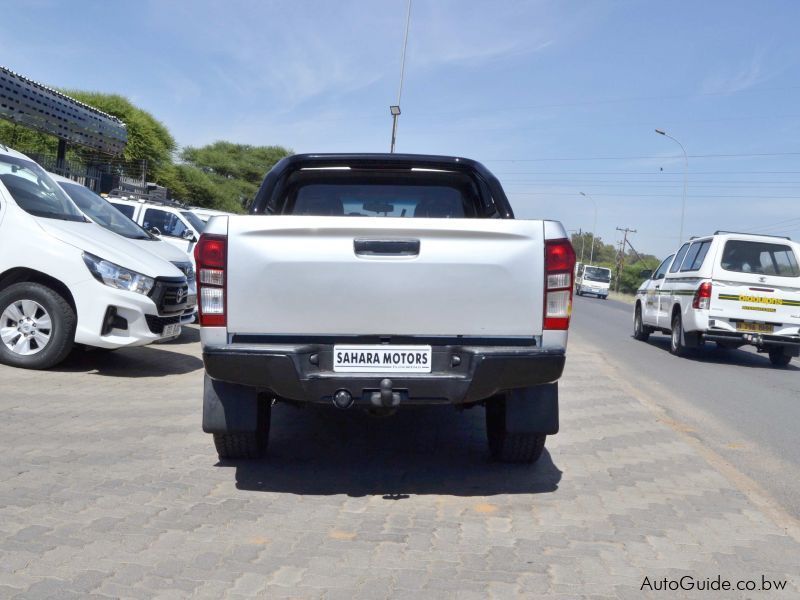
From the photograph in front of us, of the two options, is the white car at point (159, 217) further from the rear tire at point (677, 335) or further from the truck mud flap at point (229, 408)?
the truck mud flap at point (229, 408)

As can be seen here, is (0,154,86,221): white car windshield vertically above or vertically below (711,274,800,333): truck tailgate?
above

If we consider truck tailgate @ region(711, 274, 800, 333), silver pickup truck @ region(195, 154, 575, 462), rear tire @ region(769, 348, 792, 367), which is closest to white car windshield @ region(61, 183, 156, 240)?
silver pickup truck @ region(195, 154, 575, 462)

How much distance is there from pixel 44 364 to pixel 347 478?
397 centimetres

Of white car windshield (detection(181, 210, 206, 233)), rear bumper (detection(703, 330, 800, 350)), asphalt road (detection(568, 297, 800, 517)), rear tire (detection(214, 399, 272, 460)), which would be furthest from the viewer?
white car windshield (detection(181, 210, 206, 233))

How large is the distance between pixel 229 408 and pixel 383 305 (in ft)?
3.59

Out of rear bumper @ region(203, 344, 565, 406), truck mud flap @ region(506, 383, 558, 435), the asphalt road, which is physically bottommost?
the asphalt road

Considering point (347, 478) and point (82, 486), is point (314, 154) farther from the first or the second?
point (82, 486)

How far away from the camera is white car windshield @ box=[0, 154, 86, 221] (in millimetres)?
8109

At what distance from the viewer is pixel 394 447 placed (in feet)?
19.1

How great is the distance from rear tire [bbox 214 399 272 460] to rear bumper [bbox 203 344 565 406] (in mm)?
658

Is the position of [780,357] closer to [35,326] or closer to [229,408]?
[35,326]

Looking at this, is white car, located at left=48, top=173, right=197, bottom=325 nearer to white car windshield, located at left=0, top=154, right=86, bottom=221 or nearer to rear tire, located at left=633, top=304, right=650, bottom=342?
white car windshield, located at left=0, top=154, right=86, bottom=221

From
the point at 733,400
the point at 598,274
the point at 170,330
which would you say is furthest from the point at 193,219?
the point at 598,274

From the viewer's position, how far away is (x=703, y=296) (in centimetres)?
1236
